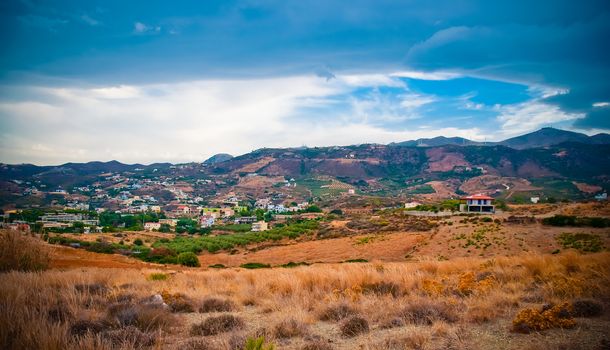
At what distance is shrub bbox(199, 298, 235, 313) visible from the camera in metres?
8.02

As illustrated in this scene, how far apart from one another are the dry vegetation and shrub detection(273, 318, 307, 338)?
0.02m

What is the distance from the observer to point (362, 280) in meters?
9.31

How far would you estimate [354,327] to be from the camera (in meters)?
5.80

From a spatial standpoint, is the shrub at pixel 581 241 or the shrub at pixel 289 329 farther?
the shrub at pixel 581 241

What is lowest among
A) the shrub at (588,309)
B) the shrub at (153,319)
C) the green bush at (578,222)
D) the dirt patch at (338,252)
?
the dirt patch at (338,252)

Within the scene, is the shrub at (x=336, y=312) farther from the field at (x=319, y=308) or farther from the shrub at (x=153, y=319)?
the shrub at (x=153, y=319)

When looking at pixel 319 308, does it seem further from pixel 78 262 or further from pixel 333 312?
pixel 78 262

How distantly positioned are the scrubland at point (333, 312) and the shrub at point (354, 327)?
2 centimetres

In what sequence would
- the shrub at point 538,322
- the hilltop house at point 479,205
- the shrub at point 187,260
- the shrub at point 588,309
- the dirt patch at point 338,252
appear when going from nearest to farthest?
the shrub at point 538,322, the shrub at point 588,309, the shrub at point 187,260, the dirt patch at point 338,252, the hilltop house at point 479,205

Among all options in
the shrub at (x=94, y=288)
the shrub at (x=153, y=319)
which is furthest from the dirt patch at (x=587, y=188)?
the shrub at (x=153, y=319)

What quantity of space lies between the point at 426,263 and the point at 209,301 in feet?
24.1

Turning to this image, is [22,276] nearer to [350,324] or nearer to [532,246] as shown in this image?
[350,324]

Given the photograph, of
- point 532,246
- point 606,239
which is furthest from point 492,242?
point 606,239

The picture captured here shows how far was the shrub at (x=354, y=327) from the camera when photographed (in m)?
5.70
